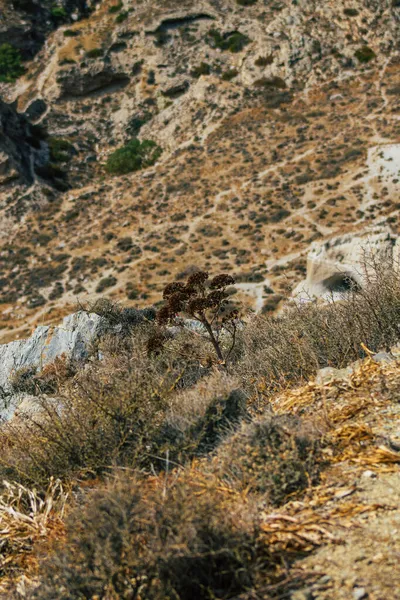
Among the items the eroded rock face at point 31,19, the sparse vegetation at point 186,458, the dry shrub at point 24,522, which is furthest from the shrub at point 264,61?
the dry shrub at point 24,522

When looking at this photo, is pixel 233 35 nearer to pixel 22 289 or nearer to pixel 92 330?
pixel 22 289

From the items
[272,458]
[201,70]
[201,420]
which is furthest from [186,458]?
[201,70]

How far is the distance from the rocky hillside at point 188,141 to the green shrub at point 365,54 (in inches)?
5.5

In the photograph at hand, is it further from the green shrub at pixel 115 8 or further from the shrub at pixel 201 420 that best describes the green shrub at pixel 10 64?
the shrub at pixel 201 420

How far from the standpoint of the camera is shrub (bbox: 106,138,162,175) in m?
43.2

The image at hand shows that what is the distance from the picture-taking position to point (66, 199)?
41375mm

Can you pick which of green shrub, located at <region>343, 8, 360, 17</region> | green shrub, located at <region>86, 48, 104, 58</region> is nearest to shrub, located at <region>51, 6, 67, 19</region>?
green shrub, located at <region>86, 48, 104, 58</region>

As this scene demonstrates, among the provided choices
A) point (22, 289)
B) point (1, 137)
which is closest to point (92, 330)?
point (22, 289)

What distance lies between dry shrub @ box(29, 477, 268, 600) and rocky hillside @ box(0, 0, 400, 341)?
20.6 meters

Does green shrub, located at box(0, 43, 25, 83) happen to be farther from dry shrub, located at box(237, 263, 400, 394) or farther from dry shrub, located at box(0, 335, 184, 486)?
dry shrub, located at box(0, 335, 184, 486)

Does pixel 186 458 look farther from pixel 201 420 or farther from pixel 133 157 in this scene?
pixel 133 157

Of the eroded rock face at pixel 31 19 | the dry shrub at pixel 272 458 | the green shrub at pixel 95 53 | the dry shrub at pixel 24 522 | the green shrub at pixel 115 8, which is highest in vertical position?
the eroded rock face at pixel 31 19

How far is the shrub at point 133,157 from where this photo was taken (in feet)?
142

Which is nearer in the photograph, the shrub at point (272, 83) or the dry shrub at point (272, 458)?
the dry shrub at point (272, 458)
